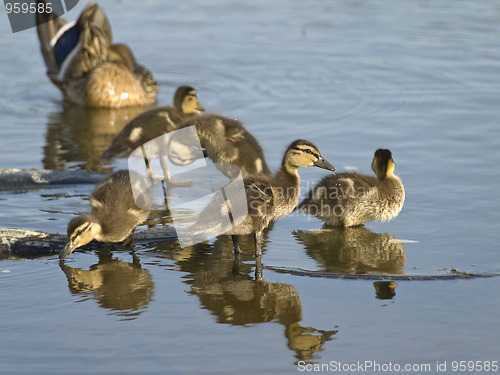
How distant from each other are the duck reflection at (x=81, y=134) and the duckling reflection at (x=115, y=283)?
2399 millimetres

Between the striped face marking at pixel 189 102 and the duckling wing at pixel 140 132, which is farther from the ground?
the striped face marking at pixel 189 102

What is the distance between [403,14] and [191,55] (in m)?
3.80

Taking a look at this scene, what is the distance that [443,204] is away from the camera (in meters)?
6.44

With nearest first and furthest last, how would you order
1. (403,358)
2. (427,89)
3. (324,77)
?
(403,358), (427,89), (324,77)

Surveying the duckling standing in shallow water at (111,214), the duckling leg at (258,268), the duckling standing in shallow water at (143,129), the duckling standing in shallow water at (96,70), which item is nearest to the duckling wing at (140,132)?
the duckling standing in shallow water at (143,129)

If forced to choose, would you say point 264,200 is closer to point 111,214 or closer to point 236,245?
point 236,245

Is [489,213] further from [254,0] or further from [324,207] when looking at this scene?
[254,0]

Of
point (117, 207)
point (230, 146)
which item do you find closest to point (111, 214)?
point (117, 207)

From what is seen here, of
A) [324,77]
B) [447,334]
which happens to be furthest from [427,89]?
[447,334]

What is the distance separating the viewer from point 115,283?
5059 mm

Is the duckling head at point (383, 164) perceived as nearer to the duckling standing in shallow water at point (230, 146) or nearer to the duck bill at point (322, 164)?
the duck bill at point (322, 164)

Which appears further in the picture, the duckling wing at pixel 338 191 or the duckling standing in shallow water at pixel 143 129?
the duckling standing in shallow water at pixel 143 129

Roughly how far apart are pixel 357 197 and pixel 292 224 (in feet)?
1.81

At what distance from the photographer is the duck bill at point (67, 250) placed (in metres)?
5.31
